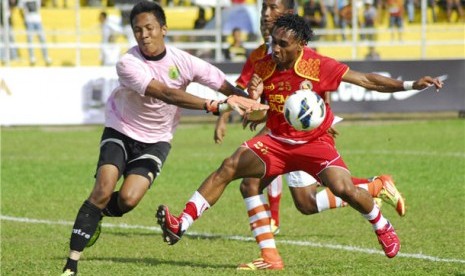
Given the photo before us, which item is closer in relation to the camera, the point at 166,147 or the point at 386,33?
the point at 166,147

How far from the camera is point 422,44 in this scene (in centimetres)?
2925

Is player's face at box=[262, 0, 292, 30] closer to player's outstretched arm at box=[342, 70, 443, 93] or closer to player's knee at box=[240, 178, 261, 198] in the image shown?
player's knee at box=[240, 178, 261, 198]

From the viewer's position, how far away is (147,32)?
9938 millimetres

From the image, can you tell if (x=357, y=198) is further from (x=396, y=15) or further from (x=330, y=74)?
(x=396, y=15)

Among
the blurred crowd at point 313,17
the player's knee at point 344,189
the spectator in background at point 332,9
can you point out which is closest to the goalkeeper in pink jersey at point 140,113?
the player's knee at point 344,189

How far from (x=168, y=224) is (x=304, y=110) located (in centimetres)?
149

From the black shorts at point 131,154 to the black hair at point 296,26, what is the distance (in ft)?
5.26

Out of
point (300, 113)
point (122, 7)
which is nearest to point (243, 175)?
point (300, 113)

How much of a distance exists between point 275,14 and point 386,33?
20.7m

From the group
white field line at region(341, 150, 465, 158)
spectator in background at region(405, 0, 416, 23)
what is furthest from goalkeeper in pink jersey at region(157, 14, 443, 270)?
spectator in background at region(405, 0, 416, 23)

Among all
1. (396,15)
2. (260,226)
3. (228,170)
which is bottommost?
(396,15)

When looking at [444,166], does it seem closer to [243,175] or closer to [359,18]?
[243,175]

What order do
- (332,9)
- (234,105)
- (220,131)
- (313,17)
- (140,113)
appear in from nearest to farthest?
(234,105) < (140,113) < (220,131) < (313,17) < (332,9)

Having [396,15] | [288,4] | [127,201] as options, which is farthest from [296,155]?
[396,15]
